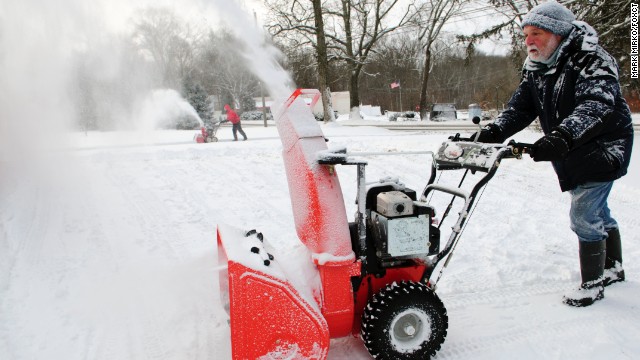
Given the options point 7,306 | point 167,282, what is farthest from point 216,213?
point 7,306

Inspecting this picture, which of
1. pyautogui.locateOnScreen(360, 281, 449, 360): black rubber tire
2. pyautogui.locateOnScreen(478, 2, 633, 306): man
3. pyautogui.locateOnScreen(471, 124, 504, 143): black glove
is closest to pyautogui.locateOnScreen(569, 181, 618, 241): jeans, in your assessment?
pyautogui.locateOnScreen(478, 2, 633, 306): man

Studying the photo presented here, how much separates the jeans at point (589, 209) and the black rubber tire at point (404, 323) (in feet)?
4.36

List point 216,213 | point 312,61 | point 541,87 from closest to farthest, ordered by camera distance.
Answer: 1. point 541,87
2. point 216,213
3. point 312,61

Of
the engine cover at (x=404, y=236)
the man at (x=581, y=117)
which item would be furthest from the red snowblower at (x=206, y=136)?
the engine cover at (x=404, y=236)

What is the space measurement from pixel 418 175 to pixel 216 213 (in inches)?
135

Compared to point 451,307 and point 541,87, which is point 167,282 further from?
point 541,87

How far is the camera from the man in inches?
103

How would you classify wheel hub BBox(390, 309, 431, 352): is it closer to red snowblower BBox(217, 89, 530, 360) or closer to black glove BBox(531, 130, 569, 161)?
red snowblower BBox(217, 89, 530, 360)

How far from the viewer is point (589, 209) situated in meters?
3.02

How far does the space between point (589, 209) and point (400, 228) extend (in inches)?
59.8

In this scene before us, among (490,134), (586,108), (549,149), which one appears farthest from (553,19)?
(549,149)

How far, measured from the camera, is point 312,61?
26.6 meters

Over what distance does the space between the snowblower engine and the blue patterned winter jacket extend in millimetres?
920

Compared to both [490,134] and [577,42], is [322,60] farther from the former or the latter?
[577,42]
